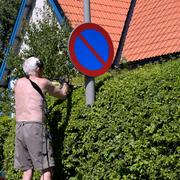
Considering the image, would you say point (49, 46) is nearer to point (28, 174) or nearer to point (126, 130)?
point (28, 174)

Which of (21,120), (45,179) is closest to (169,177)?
(45,179)

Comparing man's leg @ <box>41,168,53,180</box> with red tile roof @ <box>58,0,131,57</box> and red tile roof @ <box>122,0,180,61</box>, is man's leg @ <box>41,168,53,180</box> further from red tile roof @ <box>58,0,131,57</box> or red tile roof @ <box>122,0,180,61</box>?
red tile roof @ <box>58,0,131,57</box>

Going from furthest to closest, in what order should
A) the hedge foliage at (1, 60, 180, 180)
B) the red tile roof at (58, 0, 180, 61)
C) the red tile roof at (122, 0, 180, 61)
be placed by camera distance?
the red tile roof at (58, 0, 180, 61), the red tile roof at (122, 0, 180, 61), the hedge foliage at (1, 60, 180, 180)

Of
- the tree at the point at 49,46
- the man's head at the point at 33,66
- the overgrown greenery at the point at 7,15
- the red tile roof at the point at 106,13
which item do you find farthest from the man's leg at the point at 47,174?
the overgrown greenery at the point at 7,15

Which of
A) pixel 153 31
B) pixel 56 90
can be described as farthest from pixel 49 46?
pixel 56 90

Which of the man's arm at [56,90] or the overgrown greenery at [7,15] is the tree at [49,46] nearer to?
the man's arm at [56,90]

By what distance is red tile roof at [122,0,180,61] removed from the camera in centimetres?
1268

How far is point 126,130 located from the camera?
559 cm

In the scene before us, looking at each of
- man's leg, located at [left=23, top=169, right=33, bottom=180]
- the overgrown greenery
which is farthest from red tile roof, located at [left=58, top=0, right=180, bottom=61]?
the overgrown greenery

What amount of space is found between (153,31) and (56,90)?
789 cm

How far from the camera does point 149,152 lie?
5398 millimetres

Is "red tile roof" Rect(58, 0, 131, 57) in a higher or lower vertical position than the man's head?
higher

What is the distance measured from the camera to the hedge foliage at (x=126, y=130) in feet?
17.5

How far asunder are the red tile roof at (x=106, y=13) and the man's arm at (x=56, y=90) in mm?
7305
